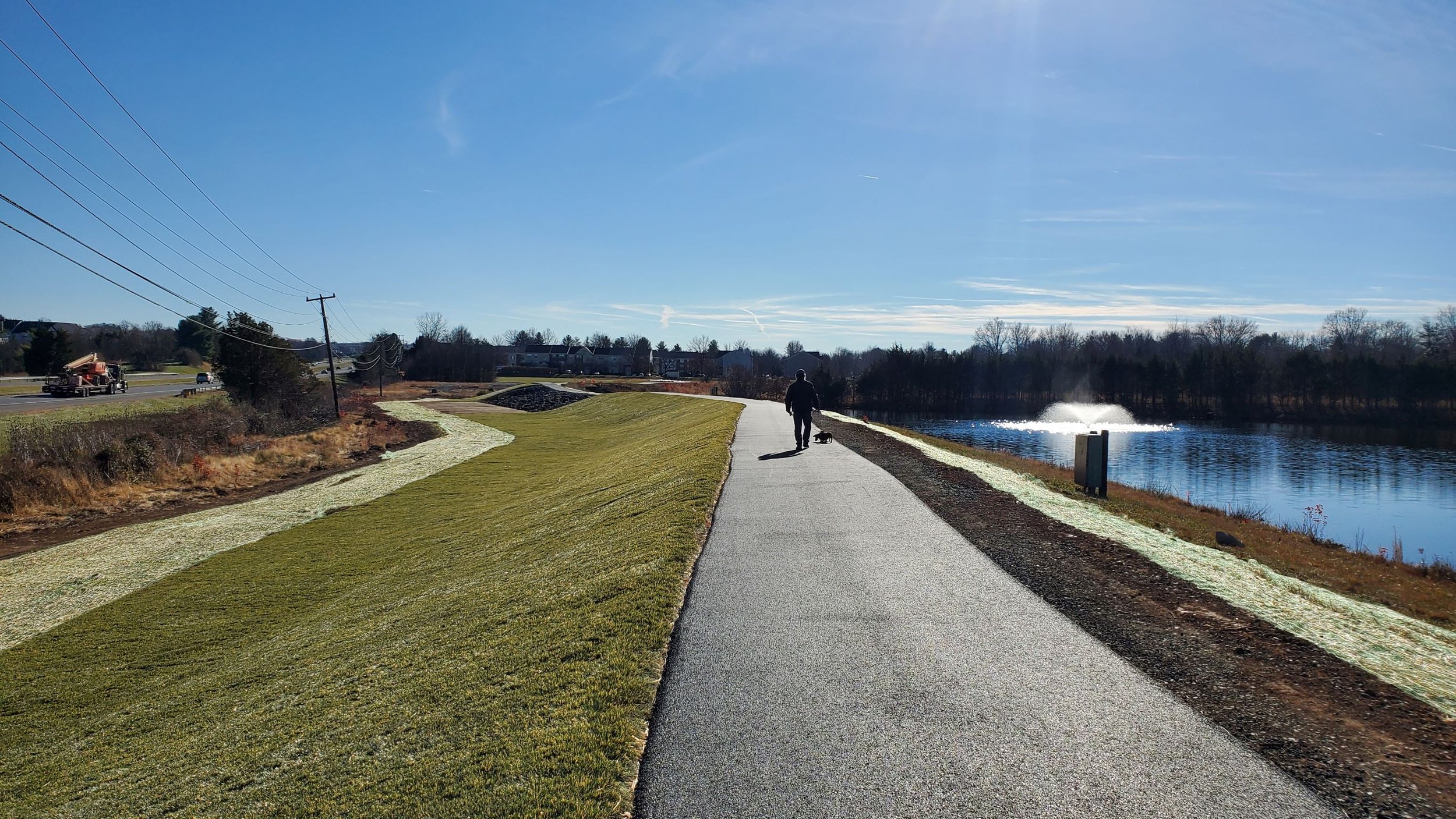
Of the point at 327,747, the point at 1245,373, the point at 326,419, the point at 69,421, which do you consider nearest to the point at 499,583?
the point at 327,747

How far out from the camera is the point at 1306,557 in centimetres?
1501

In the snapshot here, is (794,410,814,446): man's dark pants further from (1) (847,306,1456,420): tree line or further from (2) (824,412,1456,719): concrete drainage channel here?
(1) (847,306,1456,420): tree line

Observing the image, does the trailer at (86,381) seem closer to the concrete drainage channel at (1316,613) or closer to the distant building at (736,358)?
the concrete drainage channel at (1316,613)

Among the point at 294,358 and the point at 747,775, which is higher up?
the point at 294,358

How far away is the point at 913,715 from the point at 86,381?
60.0 metres

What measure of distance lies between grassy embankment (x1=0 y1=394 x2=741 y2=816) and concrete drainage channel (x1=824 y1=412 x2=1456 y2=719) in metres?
5.46

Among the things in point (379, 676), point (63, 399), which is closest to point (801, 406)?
point (379, 676)

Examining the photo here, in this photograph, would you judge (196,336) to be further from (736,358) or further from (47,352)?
(736,358)

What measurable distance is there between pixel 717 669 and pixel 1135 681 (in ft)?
9.87

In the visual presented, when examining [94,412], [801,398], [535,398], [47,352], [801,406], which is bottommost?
[535,398]

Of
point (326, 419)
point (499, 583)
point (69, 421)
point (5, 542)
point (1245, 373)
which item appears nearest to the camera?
point (499, 583)

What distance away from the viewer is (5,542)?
17484 millimetres

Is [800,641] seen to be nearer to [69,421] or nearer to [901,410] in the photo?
[69,421]

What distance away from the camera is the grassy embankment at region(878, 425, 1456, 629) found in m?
11.6
